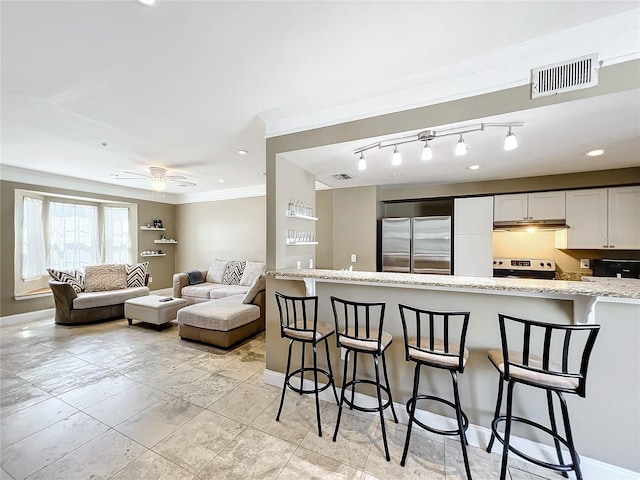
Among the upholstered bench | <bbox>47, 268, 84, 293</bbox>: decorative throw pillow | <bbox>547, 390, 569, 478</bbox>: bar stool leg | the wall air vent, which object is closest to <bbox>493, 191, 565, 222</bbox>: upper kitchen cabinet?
the wall air vent

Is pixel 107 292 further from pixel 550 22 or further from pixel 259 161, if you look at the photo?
pixel 550 22

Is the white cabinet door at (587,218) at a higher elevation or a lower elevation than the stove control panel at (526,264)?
higher

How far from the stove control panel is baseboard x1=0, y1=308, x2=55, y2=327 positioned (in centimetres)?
810

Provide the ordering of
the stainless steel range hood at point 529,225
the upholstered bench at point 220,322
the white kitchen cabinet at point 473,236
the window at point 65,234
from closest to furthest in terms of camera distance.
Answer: the stainless steel range hood at point 529,225
the upholstered bench at point 220,322
the white kitchen cabinet at point 473,236
the window at point 65,234

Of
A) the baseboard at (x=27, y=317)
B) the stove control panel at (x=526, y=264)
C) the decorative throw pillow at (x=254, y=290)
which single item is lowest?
the baseboard at (x=27, y=317)

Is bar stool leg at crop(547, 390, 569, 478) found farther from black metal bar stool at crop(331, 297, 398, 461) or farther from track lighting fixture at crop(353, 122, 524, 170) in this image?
track lighting fixture at crop(353, 122, 524, 170)

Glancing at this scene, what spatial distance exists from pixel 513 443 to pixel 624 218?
3.12 metres

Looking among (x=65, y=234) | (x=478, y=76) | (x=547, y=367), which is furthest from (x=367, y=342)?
(x=65, y=234)

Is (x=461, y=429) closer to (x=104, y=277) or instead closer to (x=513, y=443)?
(x=513, y=443)

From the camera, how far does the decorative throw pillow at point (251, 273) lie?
576 centimetres

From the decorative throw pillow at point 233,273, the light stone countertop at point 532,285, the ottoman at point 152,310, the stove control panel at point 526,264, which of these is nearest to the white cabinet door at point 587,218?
the stove control panel at point 526,264

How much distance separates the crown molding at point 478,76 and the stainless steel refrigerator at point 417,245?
2.24 m

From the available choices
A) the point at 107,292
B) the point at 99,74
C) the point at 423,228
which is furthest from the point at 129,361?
the point at 423,228

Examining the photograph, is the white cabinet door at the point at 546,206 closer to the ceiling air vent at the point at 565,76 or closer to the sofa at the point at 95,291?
the ceiling air vent at the point at 565,76
